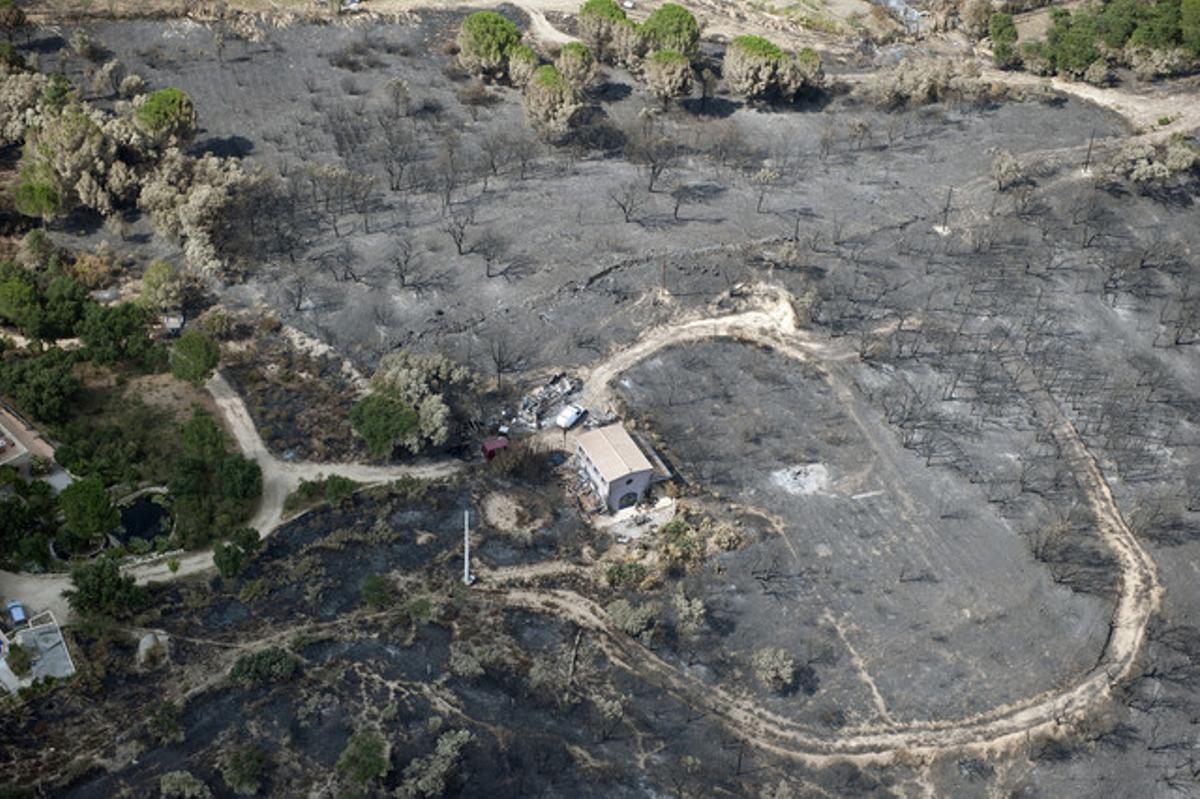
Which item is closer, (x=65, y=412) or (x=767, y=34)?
(x=65, y=412)

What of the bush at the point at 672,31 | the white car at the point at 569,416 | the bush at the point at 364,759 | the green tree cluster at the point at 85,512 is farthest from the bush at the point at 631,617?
the bush at the point at 672,31

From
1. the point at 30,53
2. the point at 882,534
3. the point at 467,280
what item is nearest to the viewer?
the point at 882,534

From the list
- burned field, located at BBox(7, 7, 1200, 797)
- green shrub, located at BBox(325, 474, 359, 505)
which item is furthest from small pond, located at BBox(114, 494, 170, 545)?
green shrub, located at BBox(325, 474, 359, 505)

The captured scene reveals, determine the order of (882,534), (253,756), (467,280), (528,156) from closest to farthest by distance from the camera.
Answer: (253,756), (882,534), (467,280), (528,156)

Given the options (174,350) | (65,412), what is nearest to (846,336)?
(174,350)

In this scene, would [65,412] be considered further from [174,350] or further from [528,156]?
[528,156]

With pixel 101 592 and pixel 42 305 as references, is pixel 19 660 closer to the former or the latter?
pixel 101 592

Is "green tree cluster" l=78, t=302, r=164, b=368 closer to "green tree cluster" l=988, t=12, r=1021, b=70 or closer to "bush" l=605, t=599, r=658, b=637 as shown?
"bush" l=605, t=599, r=658, b=637
